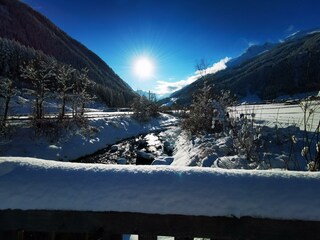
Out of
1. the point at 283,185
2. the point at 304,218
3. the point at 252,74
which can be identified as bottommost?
the point at 304,218

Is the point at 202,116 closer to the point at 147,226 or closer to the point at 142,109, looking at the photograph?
the point at 147,226

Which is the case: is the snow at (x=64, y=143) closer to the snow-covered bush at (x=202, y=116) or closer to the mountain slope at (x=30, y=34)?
the snow-covered bush at (x=202, y=116)

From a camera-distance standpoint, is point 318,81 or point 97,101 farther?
point 97,101

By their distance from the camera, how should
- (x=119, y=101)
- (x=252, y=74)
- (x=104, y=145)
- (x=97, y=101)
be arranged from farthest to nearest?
(x=252, y=74) → (x=119, y=101) → (x=97, y=101) → (x=104, y=145)

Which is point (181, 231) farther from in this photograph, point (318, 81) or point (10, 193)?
point (318, 81)

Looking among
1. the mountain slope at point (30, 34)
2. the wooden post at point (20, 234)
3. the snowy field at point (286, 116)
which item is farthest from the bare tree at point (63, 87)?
the mountain slope at point (30, 34)

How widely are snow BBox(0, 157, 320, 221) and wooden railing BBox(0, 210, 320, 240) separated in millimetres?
44

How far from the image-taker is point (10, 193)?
1.65 meters

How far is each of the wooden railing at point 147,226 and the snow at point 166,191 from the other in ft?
0.15

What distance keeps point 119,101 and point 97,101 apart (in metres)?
18.8

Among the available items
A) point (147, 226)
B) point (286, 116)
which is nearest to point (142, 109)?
point (286, 116)

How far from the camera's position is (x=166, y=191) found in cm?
160

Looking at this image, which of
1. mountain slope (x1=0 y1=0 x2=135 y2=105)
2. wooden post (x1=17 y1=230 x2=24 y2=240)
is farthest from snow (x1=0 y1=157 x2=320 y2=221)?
mountain slope (x1=0 y1=0 x2=135 y2=105)

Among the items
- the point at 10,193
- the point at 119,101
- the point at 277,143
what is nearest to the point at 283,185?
the point at 10,193
